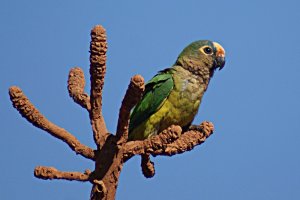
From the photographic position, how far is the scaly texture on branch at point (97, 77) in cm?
288

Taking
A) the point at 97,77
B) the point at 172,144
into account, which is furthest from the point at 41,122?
the point at 172,144

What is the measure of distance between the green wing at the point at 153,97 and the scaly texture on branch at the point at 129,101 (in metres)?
1.94

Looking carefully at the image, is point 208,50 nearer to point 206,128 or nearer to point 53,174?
point 206,128

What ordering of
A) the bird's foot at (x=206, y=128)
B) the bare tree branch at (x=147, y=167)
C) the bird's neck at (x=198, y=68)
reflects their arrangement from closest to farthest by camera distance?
the bird's foot at (x=206, y=128)
the bare tree branch at (x=147, y=167)
the bird's neck at (x=198, y=68)

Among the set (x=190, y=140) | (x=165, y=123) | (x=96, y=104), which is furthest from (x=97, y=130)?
(x=165, y=123)

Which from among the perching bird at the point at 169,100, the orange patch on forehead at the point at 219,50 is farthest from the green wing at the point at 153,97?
the orange patch on forehead at the point at 219,50

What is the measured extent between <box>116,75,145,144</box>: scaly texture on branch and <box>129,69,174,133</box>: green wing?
1943mm

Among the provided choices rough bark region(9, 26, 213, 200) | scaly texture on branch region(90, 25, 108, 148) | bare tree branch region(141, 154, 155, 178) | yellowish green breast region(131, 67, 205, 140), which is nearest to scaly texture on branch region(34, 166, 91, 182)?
rough bark region(9, 26, 213, 200)

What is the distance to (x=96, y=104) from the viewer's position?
3.28 metres

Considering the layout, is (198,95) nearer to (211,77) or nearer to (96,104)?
(211,77)

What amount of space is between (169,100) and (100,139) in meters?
2.00

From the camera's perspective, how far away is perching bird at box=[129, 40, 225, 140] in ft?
16.9

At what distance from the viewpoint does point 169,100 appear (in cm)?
518

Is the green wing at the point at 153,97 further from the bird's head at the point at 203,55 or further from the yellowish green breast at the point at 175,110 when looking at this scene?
the bird's head at the point at 203,55
